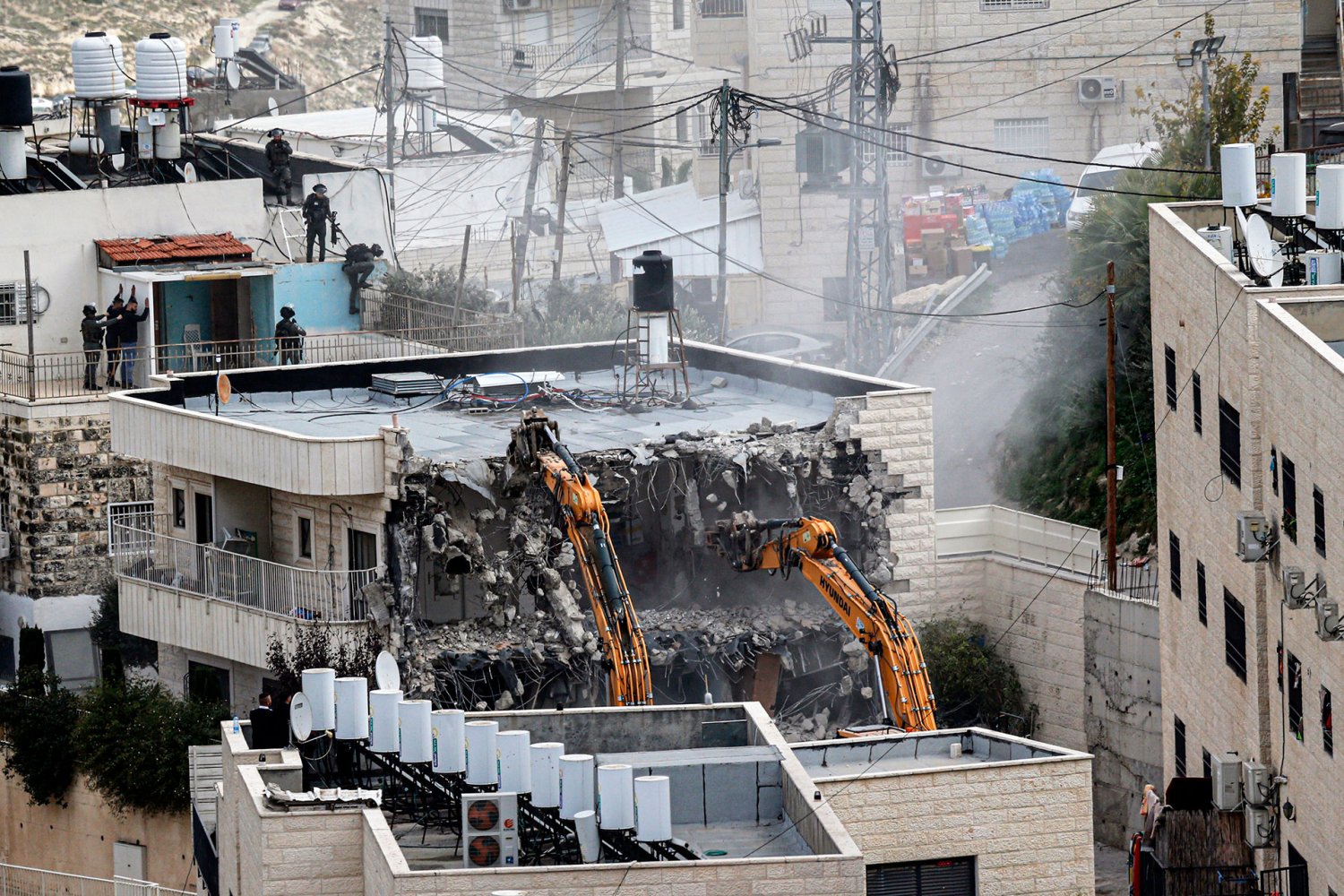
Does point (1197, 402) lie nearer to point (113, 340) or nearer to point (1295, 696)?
point (1295, 696)

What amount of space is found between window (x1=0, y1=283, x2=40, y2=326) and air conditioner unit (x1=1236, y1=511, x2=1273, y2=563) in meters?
30.8

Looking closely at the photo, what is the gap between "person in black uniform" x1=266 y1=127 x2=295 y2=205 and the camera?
66.8m

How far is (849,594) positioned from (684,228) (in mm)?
48669

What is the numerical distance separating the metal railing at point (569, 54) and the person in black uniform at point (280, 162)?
39.9 meters

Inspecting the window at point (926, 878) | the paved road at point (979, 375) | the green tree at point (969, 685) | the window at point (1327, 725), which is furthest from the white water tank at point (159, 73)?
the window at point (1327, 725)

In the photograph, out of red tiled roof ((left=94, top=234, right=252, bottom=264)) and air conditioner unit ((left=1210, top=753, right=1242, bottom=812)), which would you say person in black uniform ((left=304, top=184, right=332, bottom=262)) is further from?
air conditioner unit ((left=1210, top=753, right=1242, bottom=812))

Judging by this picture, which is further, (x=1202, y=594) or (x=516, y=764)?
(x=1202, y=594)

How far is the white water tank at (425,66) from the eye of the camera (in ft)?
294

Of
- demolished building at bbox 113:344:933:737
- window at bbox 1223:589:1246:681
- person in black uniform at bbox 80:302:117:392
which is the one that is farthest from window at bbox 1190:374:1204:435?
person in black uniform at bbox 80:302:117:392

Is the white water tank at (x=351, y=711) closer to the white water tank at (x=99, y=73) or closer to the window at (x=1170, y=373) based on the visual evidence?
the window at (x=1170, y=373)

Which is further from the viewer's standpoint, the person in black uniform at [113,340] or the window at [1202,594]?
the person in black uniform at [113,340]

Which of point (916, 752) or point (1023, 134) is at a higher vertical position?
point (1023, 134)

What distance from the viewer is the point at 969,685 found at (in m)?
51.6

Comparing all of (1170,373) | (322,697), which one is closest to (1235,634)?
(1170,373)
